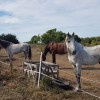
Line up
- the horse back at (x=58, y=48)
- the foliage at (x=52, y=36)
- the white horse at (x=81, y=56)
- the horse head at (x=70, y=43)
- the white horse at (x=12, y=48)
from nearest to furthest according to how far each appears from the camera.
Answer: the horse head at (x=70, y=43)
the white horse at (x=81, y=56)
the white horse at (x=12, y=48)
the horse back at (x=58, y=48)
the foliage at (x=52, y=36)

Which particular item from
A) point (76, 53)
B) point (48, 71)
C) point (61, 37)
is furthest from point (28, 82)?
point (61, 37)

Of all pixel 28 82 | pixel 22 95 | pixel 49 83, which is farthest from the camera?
pixel 28 82

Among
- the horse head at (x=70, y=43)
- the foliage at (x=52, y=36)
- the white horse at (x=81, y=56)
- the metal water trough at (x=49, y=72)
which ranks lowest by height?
the metal water trough at (x=49, y=72)

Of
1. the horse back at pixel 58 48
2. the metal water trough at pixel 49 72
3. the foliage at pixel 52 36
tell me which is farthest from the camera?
the foliage at pixel 52 36

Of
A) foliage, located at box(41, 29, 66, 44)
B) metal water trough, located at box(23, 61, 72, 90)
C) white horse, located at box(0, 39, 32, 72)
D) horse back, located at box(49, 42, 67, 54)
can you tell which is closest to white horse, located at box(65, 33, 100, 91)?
metal water trough, located at box(23, 61, 72, 90)

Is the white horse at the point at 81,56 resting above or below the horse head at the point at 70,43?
below

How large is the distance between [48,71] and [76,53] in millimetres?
2178

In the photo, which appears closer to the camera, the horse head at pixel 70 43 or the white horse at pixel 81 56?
the horse head at pixel 70 43

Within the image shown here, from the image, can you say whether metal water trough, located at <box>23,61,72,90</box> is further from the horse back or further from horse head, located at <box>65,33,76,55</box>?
the horse back

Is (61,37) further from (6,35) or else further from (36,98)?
(36,98)

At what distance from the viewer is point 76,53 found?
31.1 ft

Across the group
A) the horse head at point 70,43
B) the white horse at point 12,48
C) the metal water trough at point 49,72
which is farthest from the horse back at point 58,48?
the horse head at point 70,43

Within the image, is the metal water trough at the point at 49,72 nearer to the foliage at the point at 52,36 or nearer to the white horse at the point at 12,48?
the white horse at the point at 12,48

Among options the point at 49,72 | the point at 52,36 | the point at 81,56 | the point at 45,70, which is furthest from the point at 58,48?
the point at 52,36
